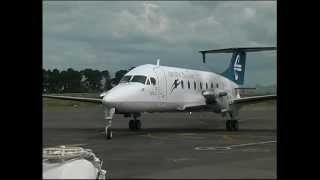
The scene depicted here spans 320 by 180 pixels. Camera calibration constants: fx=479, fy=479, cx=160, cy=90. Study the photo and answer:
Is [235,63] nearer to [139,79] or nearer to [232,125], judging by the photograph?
[232,125]

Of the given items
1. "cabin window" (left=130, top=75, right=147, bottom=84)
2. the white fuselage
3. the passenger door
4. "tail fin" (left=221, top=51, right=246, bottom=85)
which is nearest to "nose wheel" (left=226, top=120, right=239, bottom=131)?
the white fuselage

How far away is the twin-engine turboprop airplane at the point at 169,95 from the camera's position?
2072cm

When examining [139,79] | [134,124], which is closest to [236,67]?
[134,124]

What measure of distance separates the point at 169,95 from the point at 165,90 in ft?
1.40

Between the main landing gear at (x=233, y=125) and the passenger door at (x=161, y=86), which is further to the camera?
the main landing gear at (x=233, y=125)

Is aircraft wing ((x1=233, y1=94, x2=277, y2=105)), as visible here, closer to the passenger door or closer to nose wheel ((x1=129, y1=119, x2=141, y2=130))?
the passenger door

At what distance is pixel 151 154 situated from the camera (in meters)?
13.5

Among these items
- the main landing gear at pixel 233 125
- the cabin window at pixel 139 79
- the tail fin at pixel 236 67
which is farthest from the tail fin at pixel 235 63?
the cabin window at pixel 139 79

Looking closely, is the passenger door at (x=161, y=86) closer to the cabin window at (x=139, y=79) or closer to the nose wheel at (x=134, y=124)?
the cabin window at (x=139, y=79)

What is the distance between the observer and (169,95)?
24.0 metres
